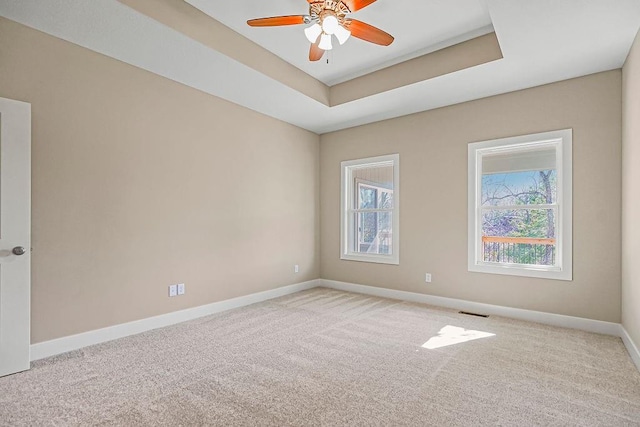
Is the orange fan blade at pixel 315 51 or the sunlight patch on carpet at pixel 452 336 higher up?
the orange fan blade at pixel 315 51

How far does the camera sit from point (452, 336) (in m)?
3.30

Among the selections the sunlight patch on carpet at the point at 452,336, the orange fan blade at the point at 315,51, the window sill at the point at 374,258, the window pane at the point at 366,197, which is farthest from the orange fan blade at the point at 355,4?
the window sill at the point at 374,258

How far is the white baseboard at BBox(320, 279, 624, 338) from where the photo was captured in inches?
134

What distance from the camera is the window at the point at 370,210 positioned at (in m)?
4.98

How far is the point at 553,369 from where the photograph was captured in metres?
2.59

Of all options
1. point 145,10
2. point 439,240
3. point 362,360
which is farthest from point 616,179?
point 145,10

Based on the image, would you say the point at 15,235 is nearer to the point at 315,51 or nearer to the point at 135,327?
the point at 135,327

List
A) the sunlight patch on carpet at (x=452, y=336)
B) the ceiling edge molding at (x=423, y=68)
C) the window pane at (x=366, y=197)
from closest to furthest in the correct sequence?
the sunlight patch on carpet at (x=452, y=336)
the ceiling edge molding at (x=423, y=68)
the window pane at (x=366, y=197)

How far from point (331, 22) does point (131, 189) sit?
248 centimetres

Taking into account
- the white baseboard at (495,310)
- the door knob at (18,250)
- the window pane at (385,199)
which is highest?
the window pane at (385,199)

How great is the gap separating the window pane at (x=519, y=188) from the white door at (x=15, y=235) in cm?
470

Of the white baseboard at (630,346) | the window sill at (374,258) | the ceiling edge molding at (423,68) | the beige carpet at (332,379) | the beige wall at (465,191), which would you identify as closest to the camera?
the beige carpet at (332,379)

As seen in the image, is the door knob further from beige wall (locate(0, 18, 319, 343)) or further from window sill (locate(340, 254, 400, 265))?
window sill (locate(340, 254, 400, 265))

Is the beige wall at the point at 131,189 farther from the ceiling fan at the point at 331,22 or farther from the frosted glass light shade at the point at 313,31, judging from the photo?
the frosted glass light shade at the point at 313,31
